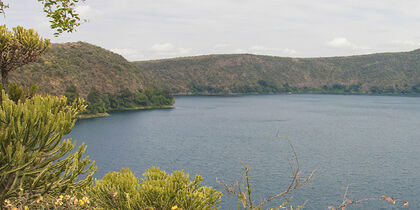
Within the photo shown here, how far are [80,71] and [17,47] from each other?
476 ft

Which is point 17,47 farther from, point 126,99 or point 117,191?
point 126,99

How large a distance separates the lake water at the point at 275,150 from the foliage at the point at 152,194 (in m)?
15.7

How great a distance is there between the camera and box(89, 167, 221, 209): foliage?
14242 millimetres

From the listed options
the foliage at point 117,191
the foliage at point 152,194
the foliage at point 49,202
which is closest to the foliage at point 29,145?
the foliage at point 49,202

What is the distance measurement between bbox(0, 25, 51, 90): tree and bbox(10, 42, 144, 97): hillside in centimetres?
11254

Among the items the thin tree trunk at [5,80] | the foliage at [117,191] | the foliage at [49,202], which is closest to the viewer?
the foliage at [49,202]

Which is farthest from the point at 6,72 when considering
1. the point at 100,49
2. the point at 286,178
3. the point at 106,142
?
the point at 100,49

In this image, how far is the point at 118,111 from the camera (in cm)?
13800

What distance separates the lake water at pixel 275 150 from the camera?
48.2 metres

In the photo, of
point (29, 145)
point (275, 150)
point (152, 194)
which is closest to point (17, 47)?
point (29, 145)

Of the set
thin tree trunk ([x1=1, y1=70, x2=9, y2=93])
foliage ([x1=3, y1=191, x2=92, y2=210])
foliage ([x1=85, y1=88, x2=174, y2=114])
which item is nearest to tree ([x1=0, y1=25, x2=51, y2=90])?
thin tree trunk ([x1=1, y1=70, x2=9, y2=93])

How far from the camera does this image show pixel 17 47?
46.1 feet

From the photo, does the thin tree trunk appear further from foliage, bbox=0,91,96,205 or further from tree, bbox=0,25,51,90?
foliage, bbox=0,91,96,205

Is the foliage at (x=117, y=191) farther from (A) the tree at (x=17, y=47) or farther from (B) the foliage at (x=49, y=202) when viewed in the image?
(A) the tree at (x=17, y=47)
